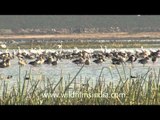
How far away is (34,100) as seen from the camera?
13688mm

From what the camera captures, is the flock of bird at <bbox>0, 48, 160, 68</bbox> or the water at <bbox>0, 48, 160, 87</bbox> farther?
the flock of bird at <bbox>0, 48, 160, 68</bbox>

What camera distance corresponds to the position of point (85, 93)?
14.0 meters

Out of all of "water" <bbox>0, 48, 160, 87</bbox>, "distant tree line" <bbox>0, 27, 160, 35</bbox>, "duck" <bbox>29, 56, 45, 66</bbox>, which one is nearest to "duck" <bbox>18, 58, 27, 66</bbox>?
"water" <bbox>0, 48, 160, 87</bbox>

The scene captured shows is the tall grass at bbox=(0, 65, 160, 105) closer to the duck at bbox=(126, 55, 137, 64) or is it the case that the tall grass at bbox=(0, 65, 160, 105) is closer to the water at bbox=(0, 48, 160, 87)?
the water at bbox=(0, 48, 160, 87)

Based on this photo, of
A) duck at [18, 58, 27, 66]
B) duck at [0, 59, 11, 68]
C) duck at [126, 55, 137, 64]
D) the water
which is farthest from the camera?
duck at [126, 55, 137, 64]

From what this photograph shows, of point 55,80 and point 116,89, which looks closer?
point 116,89

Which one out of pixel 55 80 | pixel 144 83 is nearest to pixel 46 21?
pixel 55 80

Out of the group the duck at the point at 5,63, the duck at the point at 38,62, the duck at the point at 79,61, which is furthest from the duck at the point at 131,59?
the duck at the point at 5,63

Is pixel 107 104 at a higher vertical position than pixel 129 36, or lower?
lower

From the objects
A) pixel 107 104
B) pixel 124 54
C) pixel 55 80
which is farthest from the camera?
pixel 124 54

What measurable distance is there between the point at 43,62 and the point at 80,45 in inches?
560

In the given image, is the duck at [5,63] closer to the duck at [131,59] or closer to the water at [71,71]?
the water at [71,71]

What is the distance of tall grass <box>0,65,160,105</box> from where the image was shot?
44.7ft

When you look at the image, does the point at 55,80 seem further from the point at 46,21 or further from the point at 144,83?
the point at 46,21
